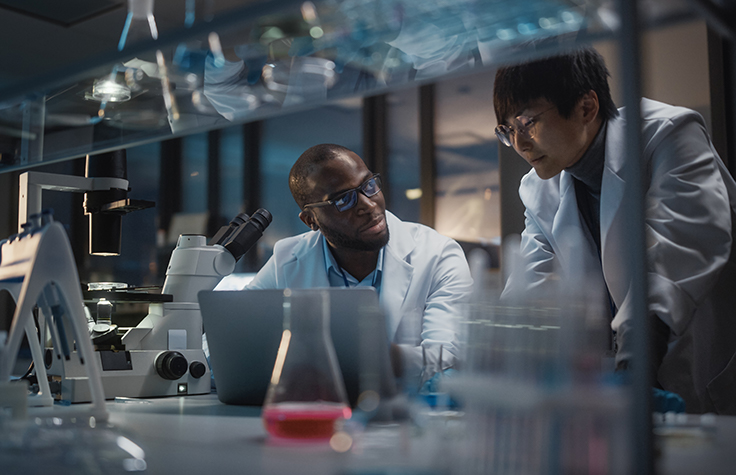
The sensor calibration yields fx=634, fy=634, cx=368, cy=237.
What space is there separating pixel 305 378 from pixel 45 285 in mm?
469

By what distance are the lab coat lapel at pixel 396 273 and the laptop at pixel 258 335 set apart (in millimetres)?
881

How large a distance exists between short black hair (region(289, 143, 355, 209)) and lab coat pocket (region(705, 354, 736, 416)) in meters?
1.35

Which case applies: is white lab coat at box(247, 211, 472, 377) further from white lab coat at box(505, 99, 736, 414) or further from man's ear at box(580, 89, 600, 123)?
man's ear at box(580, 89, 600, 123)

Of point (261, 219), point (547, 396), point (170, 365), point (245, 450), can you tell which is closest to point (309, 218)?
point (261, 219)

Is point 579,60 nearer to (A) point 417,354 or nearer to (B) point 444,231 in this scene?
(A) point 417,354

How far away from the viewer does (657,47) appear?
2.64 metres

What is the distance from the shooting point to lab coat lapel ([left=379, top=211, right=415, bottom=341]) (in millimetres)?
2086

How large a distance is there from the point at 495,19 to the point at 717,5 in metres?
0.24

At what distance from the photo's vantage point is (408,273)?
2.18 meters

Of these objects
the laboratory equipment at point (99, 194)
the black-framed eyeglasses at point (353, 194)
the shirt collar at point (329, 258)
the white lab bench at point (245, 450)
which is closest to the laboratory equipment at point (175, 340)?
the laboratory equipment at point (99, 194)

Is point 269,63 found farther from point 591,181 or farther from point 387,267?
point 387,267

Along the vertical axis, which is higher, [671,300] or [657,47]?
[657,47]

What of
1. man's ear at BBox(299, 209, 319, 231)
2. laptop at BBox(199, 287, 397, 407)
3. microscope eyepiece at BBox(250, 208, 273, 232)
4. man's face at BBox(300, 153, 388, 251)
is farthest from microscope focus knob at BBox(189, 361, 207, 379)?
man's ear at BBox(299, 209, 319, 231)

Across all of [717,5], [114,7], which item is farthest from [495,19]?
[114,7]
